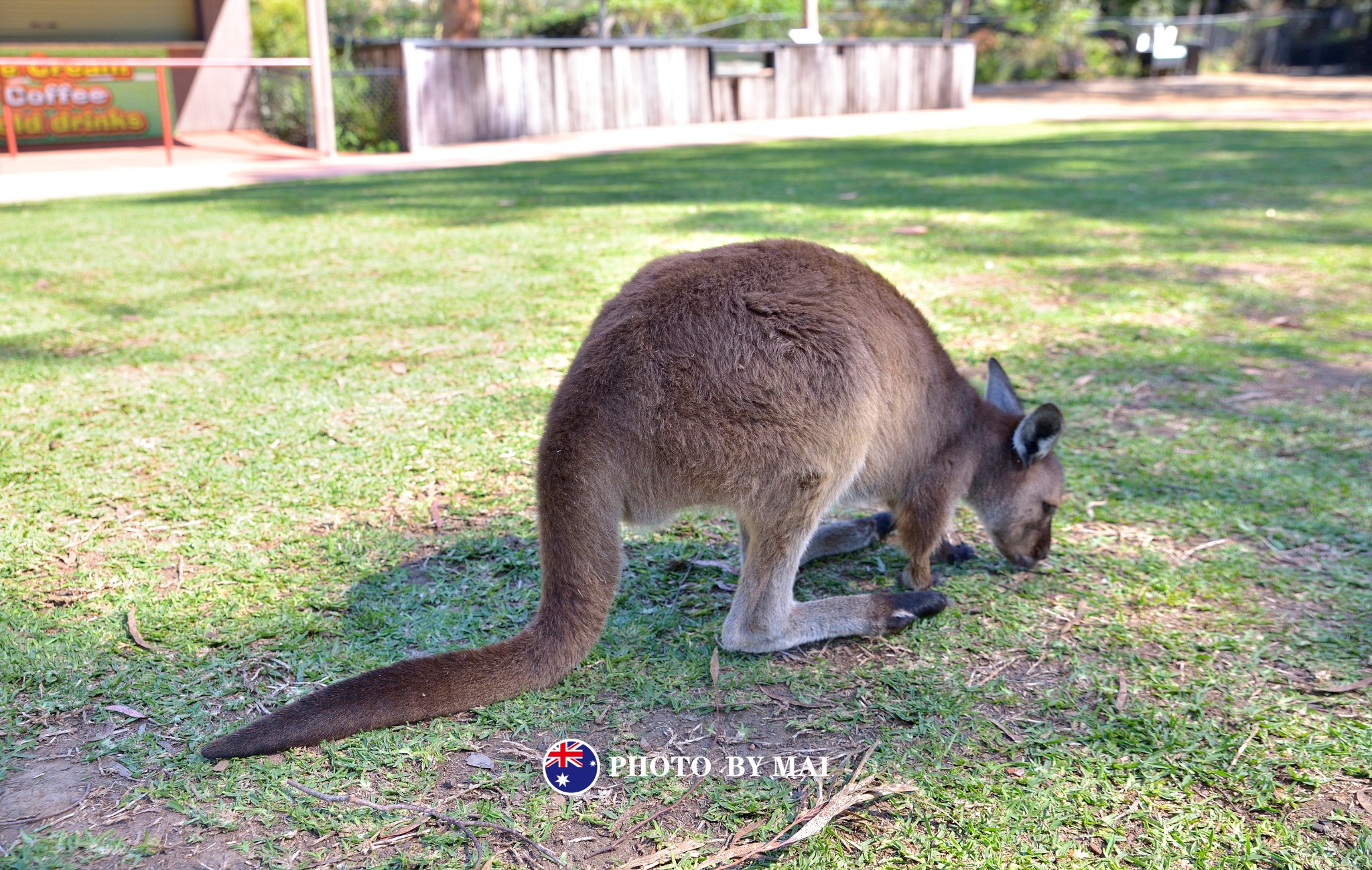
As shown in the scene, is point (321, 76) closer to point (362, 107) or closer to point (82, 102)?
point (362, 107)

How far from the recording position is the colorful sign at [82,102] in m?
13.5

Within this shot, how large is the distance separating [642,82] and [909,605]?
15.1 meters

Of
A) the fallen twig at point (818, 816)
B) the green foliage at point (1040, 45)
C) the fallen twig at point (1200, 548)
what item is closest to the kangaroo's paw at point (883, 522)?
the fallen twig at point (1200, 548)

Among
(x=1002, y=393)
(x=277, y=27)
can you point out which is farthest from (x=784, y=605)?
(x=277, y=27)

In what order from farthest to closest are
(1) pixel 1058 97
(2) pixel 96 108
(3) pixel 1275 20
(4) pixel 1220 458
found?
1. (3) pixel 1275 20
2. (1) pixel 1058 97
3. (2) pixel 96 108
4. (4) pixel 1220 458

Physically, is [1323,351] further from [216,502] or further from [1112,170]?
[1112,170]

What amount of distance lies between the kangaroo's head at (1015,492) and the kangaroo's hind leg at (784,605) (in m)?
0.45

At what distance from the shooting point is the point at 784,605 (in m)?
2.43

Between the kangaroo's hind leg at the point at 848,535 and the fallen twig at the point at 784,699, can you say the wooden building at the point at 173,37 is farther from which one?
the fallen twig at the point at 784,699

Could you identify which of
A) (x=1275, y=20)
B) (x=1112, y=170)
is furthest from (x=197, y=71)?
(x=1275, y=20)

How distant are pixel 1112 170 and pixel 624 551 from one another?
30.3 ft

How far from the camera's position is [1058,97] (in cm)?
2341

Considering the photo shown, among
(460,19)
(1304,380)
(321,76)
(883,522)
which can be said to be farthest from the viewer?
(460,19)

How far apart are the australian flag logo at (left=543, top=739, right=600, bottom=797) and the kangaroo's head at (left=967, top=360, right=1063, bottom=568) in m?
1.42
